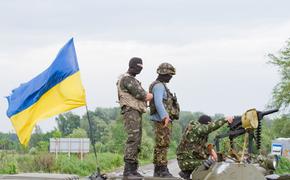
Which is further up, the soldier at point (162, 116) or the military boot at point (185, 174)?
the soldier at point (162, 116)

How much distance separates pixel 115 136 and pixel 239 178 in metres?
27.4

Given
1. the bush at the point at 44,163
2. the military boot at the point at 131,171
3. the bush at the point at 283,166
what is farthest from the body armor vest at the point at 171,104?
the bush at the point at 283,166

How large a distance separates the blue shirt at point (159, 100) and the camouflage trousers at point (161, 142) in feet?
0.32

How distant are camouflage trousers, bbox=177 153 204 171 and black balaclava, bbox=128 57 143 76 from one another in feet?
3.71

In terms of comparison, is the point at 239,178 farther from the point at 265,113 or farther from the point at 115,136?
the point at 115,136

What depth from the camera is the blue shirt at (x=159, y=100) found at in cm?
788

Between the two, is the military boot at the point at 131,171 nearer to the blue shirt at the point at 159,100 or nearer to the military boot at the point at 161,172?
the military boot at the point at 161,172

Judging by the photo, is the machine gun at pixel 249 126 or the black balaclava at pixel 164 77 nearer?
the machine gun at pixel 249 126

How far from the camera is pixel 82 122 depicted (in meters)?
56.6

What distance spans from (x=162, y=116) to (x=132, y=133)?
1.28 ft

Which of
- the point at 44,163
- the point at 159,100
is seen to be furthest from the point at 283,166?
the point at 159,100

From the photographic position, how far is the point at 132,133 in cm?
780

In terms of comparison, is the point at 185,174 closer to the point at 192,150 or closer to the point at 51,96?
the point at 192,150

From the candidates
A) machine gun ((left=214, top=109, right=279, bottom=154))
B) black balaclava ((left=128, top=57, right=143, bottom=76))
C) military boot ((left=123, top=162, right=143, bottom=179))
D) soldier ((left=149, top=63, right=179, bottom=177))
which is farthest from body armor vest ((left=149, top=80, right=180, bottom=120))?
machine gun ((left=214, top=109, right=279, bottom=154))
